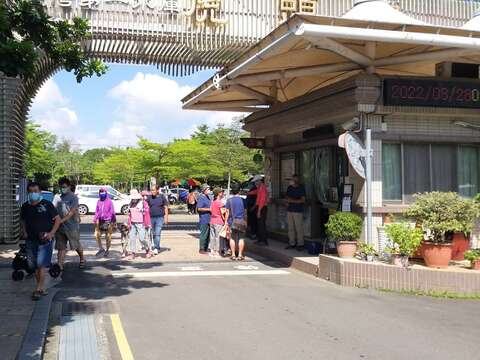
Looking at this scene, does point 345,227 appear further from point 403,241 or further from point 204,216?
point 204,216

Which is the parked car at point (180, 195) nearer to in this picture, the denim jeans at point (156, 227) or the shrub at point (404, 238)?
the denim jeans at point (156, 227)

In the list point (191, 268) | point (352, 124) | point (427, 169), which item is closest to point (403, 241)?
point (352, 124)

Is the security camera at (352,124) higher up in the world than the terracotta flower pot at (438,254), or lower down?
higher up

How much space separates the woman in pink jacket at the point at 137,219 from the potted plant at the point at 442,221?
614 centimetres

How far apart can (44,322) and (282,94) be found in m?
11.1

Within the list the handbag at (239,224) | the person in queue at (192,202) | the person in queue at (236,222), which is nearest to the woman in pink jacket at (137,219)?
the person in queue at (236,222)

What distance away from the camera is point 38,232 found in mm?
8133

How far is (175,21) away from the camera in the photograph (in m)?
15.2

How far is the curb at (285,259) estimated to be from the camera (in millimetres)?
10781

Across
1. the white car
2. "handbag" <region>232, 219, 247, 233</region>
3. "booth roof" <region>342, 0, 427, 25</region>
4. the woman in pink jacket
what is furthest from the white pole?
the white car

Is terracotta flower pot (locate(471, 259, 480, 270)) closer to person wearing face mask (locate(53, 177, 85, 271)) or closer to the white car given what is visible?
person wearing face mask (locate(53, 177, 85, 271))

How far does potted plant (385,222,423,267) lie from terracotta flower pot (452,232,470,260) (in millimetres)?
864

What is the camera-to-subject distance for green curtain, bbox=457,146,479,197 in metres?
11.8

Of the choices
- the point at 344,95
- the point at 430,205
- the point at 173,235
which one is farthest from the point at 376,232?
the point at 173,235
